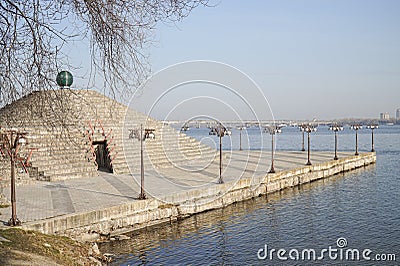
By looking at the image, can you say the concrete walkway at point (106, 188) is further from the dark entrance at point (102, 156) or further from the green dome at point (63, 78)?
the green dome at point (63, 78)

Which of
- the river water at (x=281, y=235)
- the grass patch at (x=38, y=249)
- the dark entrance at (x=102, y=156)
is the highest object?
the dark entrance at (x=102, y=156)

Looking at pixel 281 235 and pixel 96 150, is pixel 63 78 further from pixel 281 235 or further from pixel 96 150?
pixel 96 150

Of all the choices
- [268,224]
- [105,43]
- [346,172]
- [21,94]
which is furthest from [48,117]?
[346,172]

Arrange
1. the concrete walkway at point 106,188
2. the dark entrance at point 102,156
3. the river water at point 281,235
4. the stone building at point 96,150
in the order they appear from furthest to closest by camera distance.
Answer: the dark entrance at point 102,156 → the stone building at point 96,150 → the concrete walkway at point 106,188 → the river water at point 281,235

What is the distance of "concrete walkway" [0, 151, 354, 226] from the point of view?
15.1 meters

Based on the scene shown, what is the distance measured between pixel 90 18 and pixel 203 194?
13.6 meters

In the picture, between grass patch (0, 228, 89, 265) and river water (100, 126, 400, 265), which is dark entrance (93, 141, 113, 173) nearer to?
river water (100, 126, 400, 265)

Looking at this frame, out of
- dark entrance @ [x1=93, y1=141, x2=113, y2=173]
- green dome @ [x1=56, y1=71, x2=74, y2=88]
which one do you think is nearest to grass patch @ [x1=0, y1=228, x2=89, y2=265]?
green dome @ [x1=56, y1=71, x2=74, y2=88]

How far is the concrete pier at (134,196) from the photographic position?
14203 mm

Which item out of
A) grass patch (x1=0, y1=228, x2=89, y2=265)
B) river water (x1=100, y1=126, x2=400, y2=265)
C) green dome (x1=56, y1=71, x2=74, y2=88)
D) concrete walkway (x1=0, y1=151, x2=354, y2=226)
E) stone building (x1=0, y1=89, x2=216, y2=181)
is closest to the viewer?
green dome (x1=56, y1=71, x2=74, y2=88)

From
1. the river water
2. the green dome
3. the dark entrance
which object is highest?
the green dome

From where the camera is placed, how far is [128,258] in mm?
13141

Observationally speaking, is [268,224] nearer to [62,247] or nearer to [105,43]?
[62,247]

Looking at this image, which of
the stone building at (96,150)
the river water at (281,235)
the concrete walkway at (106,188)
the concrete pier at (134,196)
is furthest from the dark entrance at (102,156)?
the river water at (281,235)
